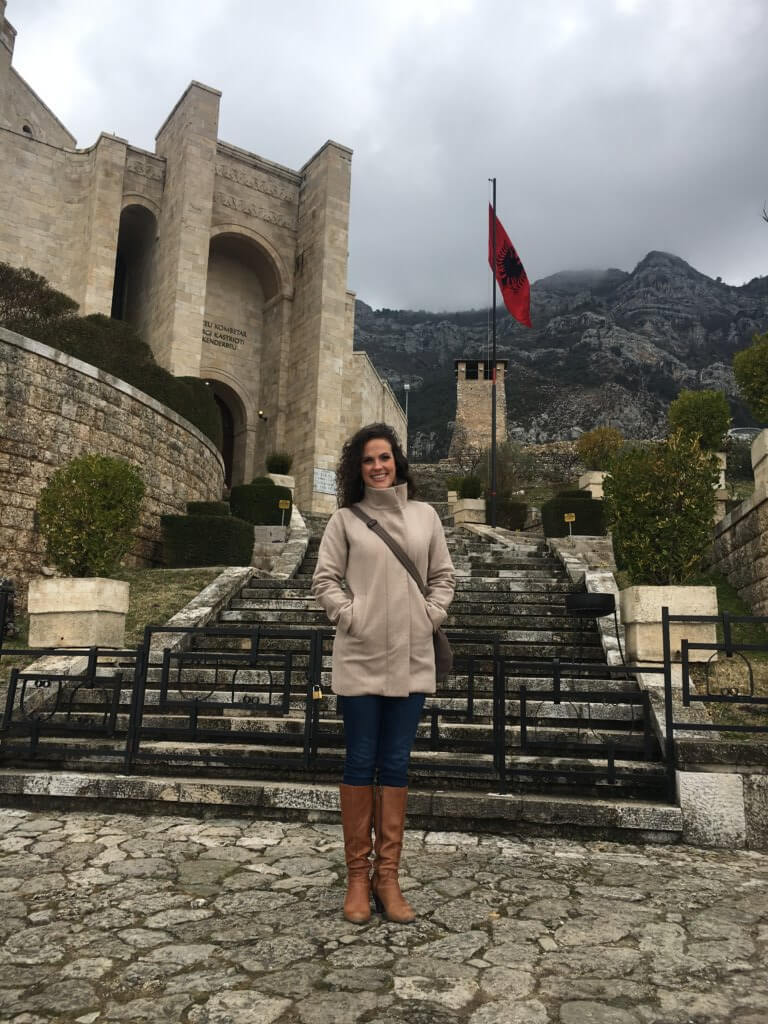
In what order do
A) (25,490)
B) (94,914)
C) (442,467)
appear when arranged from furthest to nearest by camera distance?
(442,467), (25,490), (94,914)

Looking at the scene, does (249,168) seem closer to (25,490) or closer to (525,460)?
(25,490)

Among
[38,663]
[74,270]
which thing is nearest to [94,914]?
[38,663]

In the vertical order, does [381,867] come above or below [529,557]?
below

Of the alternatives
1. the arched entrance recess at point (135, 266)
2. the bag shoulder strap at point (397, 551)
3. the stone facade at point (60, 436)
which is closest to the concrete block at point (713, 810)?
the bag shoulder strap at point (397, 551)

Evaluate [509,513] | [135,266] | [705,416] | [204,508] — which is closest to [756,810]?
[705,416]

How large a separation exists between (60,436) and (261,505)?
562cm

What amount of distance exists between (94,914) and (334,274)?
76.1ft

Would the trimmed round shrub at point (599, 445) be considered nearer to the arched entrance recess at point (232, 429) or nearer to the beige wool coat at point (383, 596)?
the arched entrance recess at point (232, 429)

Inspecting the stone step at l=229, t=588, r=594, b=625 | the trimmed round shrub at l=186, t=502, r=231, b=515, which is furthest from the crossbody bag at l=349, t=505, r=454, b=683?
the trimmed round shrub at l=186, t=502, r=231, b=515

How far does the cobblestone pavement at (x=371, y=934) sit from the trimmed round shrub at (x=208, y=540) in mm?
9088

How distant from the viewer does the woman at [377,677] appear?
2.78m

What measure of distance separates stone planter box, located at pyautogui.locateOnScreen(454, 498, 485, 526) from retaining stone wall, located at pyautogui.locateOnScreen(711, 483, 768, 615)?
10001 millimetres

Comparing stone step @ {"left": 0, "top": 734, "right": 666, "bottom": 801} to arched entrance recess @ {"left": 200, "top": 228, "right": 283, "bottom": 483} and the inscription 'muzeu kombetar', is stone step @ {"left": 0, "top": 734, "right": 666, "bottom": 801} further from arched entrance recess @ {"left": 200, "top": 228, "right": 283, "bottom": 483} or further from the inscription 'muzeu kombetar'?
the inscription 'muzeu kombetar'

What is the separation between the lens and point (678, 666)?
20.0ft
